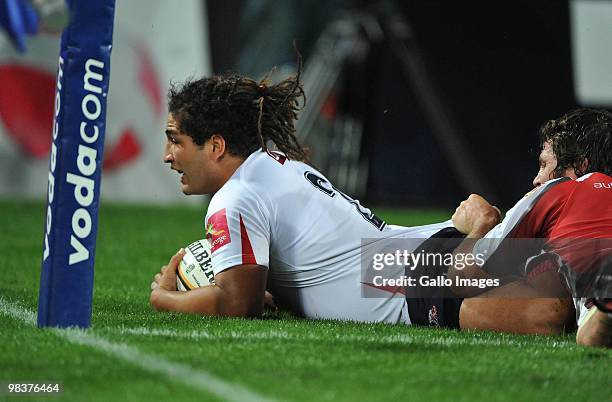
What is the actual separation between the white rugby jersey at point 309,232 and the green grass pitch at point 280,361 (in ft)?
0.55

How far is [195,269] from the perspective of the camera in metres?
5.65

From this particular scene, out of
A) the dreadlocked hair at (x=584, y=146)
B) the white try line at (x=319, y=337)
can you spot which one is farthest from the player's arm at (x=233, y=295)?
the dreadlocked hair at (x=584, y=146)

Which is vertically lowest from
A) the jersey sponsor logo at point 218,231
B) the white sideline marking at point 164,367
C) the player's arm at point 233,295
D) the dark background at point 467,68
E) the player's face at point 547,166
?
the white sideline marking at point 164,367

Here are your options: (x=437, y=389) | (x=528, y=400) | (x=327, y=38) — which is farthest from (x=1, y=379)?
(x=327, y=38)

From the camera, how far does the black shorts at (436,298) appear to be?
5227 millimetres

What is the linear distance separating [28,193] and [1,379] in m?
9.93

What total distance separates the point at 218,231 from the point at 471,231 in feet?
3.92

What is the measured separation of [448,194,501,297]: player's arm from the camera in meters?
5.14

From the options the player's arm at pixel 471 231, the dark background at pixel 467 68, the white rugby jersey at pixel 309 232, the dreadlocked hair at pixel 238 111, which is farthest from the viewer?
the dark background at pixel 467 68

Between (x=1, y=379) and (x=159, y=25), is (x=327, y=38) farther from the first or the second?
(x=1, y=379)

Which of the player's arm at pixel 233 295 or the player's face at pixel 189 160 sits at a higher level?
the player's face at pixel 189 160

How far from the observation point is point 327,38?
46.7ft

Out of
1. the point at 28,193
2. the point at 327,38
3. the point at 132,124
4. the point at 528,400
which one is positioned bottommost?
the point at 528,400

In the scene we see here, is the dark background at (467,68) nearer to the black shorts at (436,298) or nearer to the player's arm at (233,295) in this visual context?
the black shorts at (436,298)
